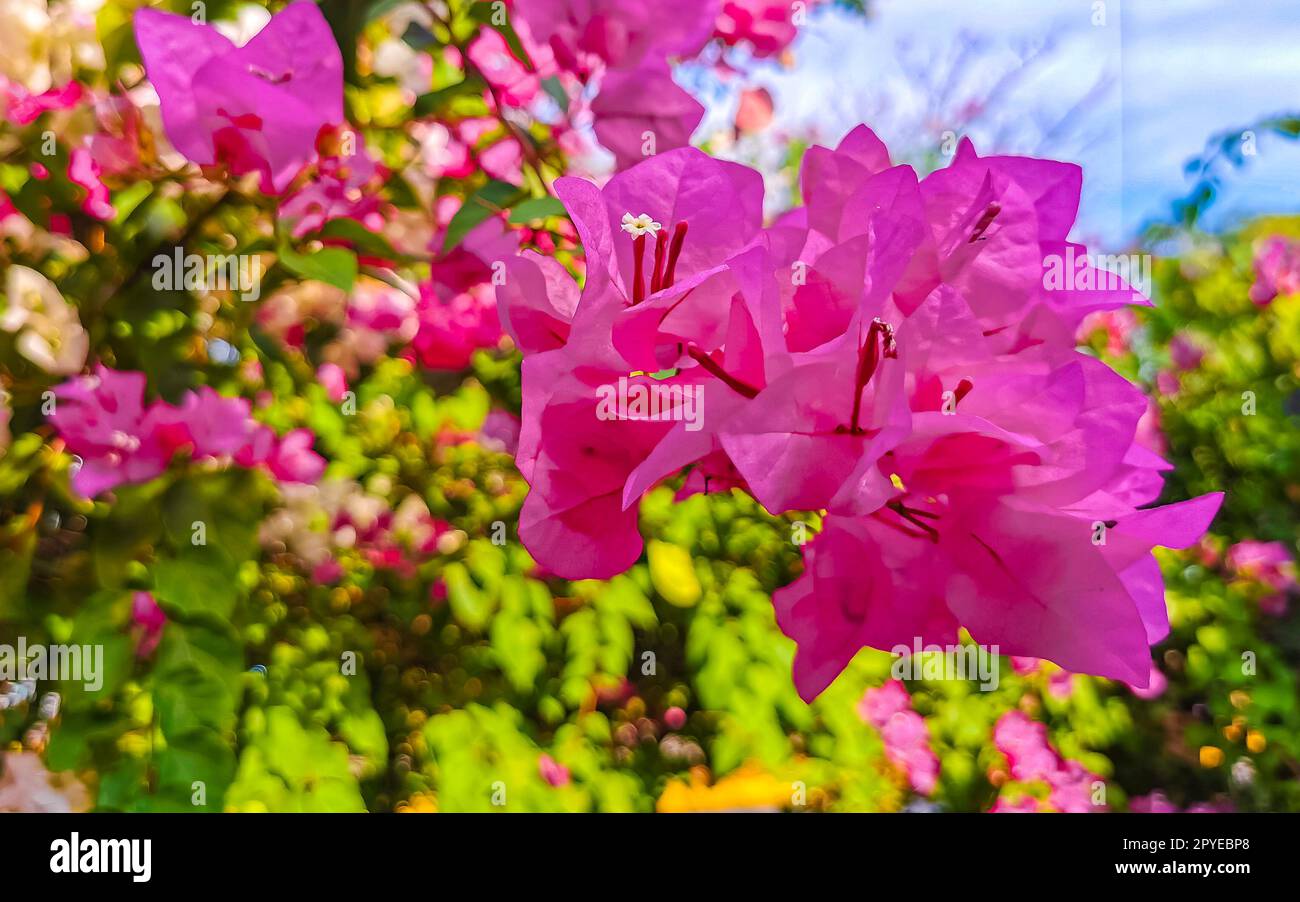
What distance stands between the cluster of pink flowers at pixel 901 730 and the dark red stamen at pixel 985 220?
1.29 meters

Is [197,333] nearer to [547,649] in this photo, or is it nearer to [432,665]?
[547,649]

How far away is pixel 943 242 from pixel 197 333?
492 mm

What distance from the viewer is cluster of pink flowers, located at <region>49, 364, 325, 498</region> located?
536mm

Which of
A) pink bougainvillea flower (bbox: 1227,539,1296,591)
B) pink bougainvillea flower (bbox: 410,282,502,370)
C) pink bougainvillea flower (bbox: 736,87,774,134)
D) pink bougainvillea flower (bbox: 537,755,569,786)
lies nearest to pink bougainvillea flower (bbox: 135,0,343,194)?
pink bougainvillea flower (bbox: 410,282,502,370)

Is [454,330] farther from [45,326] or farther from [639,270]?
[639,270]

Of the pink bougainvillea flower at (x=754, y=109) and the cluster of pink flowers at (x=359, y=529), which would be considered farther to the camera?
the cluster of pink flowers at (x=359, y=529)

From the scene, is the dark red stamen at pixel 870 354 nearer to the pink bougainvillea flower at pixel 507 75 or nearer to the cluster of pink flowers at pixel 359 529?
the pink bougainvillea flower at pixel 507 75

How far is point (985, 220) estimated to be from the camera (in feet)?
0.84

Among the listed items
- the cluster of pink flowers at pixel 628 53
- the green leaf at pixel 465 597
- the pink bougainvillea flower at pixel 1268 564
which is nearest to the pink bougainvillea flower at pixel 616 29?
the cluster of pink flowers at pixel 628 53

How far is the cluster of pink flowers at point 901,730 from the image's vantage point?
4.86 ft

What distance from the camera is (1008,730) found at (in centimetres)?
156

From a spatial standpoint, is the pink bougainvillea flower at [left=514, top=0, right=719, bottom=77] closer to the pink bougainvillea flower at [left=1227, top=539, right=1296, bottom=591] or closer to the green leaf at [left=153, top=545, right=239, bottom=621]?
the green leaf at [left=153, top=545, right=239, bottom=621]

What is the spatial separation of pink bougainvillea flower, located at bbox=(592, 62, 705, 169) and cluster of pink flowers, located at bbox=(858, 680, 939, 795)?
120 cm

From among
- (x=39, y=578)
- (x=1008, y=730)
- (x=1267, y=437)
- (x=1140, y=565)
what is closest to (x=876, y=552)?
(x=1140, y=565)
